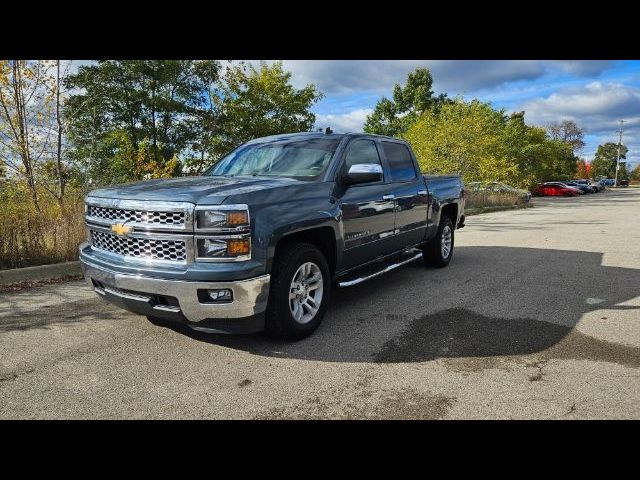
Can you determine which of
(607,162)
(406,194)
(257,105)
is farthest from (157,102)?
(607,162)

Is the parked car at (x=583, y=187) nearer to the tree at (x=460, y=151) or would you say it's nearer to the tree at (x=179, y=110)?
the tree at (x=460, y=151)

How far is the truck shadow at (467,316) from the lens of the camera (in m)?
3.92

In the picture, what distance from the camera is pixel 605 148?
4294 inches

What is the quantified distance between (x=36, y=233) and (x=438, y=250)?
6.24 meters

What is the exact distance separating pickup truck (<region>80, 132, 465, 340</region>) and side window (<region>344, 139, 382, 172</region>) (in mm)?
16

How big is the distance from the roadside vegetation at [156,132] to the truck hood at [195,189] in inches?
147

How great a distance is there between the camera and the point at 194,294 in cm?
339

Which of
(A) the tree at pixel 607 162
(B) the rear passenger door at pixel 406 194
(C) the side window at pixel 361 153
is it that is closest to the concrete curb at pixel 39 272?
(C) the side window at pixel 361 153

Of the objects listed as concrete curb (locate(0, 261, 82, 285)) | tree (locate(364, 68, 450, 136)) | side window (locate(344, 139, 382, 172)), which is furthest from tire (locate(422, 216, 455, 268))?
tree (locate(364, 68, 450, 136))

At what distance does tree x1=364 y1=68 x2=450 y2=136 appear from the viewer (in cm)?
4494

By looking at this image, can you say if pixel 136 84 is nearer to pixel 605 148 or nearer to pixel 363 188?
pixel 363 188
